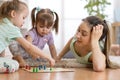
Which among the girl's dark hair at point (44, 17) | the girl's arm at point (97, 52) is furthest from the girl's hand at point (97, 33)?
the girl's dark hair at point (44, 17)

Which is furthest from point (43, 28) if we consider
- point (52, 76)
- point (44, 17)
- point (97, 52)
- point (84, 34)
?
point (52, 76)

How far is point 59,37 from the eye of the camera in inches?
188

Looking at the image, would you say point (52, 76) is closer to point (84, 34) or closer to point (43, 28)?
point (84, 34)

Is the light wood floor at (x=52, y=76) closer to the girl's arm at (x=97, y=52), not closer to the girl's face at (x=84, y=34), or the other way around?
the girl's arm at (x=97, y=52)

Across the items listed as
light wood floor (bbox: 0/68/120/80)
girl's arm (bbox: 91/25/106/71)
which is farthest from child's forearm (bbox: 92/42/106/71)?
light wood floor (bbox: 0/68/120/80)

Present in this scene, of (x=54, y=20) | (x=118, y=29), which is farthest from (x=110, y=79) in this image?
(x=118, y=29)

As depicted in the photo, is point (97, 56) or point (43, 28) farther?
point (43, 28)

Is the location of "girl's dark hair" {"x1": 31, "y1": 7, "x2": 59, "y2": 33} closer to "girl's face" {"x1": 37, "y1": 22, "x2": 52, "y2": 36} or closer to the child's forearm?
"girl's face" {"x1": 37, "y1": 22, "x2": 52, "y2": 36}

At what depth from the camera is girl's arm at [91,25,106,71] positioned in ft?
4.75

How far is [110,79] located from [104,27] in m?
0.48

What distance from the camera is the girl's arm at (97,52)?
4.75ft

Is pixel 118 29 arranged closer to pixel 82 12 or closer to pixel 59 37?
pixel 82 12

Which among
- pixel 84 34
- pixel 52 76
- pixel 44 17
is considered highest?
pixel 44 17

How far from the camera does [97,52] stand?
4.90 feet
